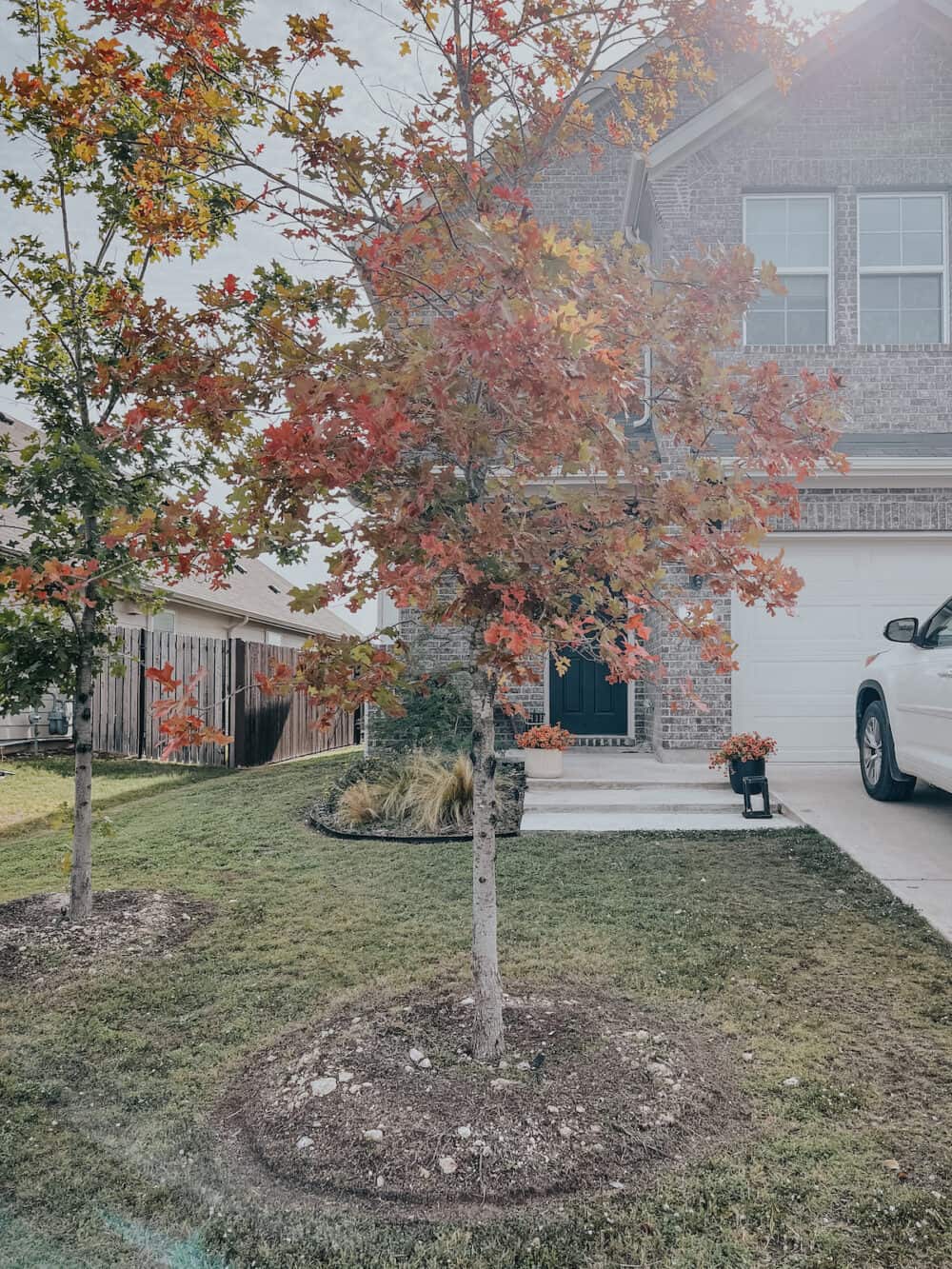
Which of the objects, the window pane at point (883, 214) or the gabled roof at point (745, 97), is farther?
the window pane at point (883, 214)

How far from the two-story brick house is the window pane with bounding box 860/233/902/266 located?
0.02 meters

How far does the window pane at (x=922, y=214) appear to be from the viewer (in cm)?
1016

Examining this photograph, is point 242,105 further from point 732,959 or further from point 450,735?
point 450,735

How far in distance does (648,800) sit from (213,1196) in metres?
5.86

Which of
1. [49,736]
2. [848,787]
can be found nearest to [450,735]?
[848,787]

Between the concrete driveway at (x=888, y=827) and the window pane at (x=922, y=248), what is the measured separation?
5.67 m

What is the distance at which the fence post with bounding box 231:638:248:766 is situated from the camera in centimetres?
1257

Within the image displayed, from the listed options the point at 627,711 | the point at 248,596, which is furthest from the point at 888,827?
the point at 248,596

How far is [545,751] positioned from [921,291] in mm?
6557

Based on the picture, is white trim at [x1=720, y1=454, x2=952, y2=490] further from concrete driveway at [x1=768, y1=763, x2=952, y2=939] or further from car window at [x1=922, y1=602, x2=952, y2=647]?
concrete driveway at [x1=768, y1=763, x2=952, y2=939]

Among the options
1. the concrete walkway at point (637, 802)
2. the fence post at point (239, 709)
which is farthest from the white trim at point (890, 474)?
the fence post at point (239, 709)

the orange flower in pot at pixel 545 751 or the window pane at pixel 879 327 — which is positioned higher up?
the window pane at pixel 879 327

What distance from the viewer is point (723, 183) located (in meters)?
10.0

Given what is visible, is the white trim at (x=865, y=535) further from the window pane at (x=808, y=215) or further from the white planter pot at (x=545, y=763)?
the window pane at (x=808, y=215)
